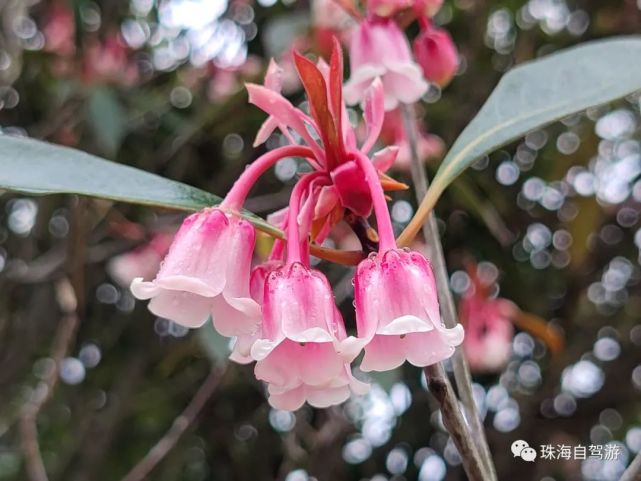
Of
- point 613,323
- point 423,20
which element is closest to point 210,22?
point 423,20

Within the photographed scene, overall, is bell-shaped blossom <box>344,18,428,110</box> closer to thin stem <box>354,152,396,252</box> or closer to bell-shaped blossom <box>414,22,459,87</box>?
bell-shaped blossom <box>414,22,459,87</box>

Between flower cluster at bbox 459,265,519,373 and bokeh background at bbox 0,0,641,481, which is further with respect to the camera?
bokeh background at bbox 0,0,641,481

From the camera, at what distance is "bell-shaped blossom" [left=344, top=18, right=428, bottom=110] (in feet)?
3.24

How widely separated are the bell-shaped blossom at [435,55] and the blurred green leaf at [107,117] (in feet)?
3.04

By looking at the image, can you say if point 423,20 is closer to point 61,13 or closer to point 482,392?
point 482,392

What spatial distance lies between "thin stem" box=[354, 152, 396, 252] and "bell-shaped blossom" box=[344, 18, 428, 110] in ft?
1.51

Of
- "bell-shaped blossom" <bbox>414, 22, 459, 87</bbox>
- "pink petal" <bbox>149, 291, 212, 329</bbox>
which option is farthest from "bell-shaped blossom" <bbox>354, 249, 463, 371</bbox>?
"bell-shaped blossom" <bbox>414, 22, 459, 87</bbox>

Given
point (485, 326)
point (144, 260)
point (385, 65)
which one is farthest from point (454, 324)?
point (144, 260)

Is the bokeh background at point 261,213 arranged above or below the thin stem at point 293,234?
below

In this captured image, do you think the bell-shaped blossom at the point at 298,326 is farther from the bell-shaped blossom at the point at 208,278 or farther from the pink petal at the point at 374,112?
Answer: the pink petal at the point at 374,112

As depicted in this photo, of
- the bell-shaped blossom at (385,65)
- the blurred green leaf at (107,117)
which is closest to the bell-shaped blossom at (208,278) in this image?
the bell-shaped blossom at (385,65)

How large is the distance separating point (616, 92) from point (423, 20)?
17.2 inches

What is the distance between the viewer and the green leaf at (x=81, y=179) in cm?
61

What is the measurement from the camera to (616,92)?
0.68 meters
